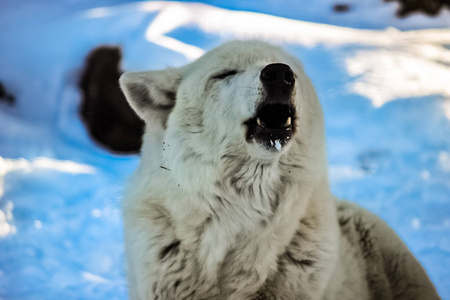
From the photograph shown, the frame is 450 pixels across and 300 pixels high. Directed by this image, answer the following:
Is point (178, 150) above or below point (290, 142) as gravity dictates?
below

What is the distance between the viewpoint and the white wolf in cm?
265

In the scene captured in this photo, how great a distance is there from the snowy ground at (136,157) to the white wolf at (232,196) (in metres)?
1.61

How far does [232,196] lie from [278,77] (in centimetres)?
86

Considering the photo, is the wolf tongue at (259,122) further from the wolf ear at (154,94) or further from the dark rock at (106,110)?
the dark rock at (106,110)

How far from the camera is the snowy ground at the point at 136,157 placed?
485 centimetres

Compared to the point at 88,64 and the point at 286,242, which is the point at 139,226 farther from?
the point at 88,64

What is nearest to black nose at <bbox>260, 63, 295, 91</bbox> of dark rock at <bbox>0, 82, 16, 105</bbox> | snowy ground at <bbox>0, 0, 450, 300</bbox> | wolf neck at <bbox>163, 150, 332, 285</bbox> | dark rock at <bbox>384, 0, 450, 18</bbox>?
wolf neck at <bbox>163, 150, 332, 285</bbox>

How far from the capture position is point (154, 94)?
3.00m

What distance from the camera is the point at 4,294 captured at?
4.26m

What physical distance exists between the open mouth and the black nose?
129mm

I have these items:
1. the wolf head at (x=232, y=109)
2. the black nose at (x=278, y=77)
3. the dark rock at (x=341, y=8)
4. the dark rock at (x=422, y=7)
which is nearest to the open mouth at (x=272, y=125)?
the wolf head at (x=232, y=109)

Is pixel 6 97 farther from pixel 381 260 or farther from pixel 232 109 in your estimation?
pixel 381 260

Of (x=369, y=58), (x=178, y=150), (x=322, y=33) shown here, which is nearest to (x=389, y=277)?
(x=178, y=150)

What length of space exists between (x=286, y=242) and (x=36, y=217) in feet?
12.7
